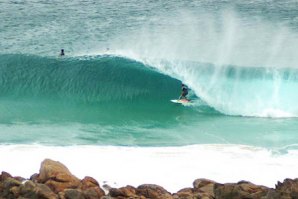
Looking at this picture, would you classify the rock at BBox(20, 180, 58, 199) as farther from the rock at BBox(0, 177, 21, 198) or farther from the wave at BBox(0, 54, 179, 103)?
the wave at BBox(0, 54, 179, 103)

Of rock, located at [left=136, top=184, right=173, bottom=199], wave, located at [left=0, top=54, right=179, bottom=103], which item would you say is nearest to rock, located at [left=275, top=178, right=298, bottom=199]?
rock, located at [left=136, top=184, right=173, bottom=199]

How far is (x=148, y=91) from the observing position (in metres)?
28.3

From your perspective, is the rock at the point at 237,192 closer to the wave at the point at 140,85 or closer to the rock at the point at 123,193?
the rock at the point at 123,193

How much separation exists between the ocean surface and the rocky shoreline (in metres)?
1.83

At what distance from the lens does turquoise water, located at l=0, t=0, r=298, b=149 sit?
77.6 ft

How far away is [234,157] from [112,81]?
383 inches

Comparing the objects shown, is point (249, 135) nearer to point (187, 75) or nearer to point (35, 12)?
point (187, 75)

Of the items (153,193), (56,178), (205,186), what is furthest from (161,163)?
(56,178)

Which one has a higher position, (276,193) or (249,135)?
(276,193)

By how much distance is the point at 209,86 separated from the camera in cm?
2770

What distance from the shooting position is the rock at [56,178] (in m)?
16.0

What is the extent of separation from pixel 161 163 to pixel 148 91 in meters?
A: 8.79

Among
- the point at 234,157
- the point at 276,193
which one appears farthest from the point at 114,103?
the point at 276,193

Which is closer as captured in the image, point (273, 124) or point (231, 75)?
point (273, 124)
